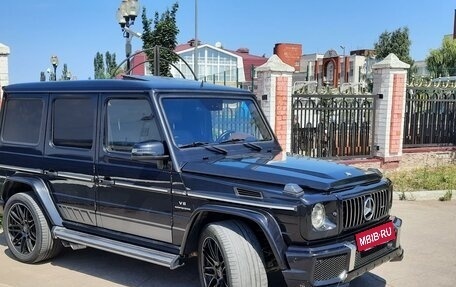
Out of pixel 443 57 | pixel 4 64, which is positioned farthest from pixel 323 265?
pixel 443 57

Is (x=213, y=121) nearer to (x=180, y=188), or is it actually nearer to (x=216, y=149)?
(x=216, y=149)

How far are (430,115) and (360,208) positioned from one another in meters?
9.25

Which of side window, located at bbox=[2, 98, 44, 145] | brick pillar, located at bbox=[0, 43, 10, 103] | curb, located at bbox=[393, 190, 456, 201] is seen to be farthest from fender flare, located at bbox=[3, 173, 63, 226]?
curb, located at bbox=[393, 190, 456, 201]

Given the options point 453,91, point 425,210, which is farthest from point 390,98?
point 425,210

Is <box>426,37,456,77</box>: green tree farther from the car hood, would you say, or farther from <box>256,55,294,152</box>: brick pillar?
the car hood

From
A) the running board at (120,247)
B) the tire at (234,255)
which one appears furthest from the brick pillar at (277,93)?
the tire at (234,255)

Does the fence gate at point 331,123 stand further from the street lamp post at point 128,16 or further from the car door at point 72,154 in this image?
the car door at point 72,154

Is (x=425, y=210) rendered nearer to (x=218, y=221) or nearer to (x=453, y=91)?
(x=218, y=221)

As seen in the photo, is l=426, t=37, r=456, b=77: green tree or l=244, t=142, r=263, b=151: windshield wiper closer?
l=244, t=142, r=263, b=151: windshield wiper

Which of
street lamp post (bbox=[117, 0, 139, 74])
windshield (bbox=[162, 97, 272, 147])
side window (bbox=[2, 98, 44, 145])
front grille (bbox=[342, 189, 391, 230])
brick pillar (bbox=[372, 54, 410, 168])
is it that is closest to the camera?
front grille (bbox=[342, 189, 391, 230])

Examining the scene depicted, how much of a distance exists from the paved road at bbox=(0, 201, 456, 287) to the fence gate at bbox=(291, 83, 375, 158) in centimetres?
462

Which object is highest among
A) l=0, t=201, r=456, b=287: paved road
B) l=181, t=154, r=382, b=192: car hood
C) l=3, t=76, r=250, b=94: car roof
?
l=3, t=76, r=250, b=94: car roof

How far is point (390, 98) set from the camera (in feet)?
36.3

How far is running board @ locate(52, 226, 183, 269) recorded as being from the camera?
4186 mm
